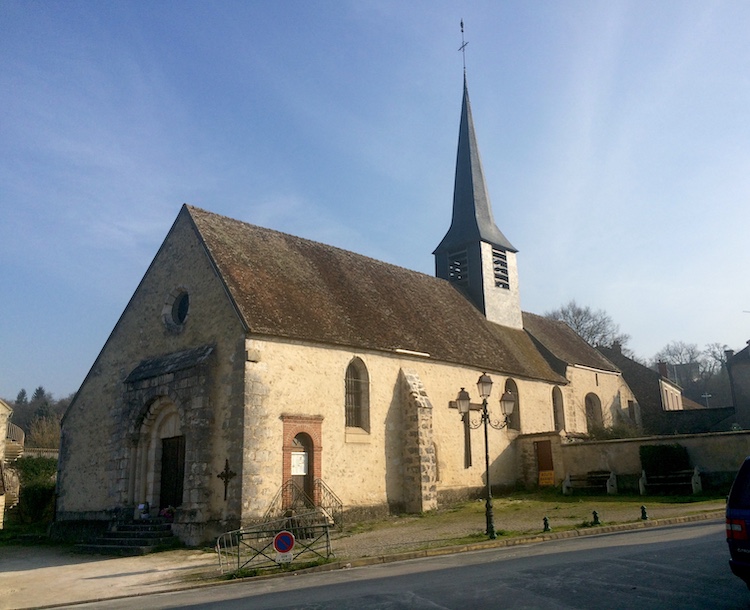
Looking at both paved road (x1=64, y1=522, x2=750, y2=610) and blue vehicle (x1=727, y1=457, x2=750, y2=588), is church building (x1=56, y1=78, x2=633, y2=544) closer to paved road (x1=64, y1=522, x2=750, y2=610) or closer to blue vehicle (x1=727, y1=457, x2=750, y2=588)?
paved road (x1=64, y1=522, x2=750, y2=610)

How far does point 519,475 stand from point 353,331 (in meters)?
10.4

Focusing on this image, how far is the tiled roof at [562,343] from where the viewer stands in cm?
3144

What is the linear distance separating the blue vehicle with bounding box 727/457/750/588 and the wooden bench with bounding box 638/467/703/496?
15677 mm

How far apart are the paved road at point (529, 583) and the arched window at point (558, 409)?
1679 cm

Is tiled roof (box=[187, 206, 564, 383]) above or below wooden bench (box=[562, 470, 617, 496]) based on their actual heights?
above

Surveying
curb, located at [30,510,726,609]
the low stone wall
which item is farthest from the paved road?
the low stone wall

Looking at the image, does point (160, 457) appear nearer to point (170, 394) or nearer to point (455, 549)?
point (170, 394)

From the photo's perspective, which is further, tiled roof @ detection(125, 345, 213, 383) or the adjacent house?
the adjacent house

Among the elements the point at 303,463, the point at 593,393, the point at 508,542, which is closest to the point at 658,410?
the point at 593,393

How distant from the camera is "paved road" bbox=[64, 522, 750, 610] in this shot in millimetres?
7453

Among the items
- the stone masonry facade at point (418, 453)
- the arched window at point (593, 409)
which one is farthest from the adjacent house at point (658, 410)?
the stone masonry facade at point (418, 453)

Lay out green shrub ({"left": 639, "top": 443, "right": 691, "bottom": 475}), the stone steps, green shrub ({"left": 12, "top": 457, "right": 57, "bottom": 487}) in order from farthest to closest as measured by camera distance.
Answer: green shrub ({"left": 12, "top": 457, "right": 57, "bottom": 487}) < green shrub ({"left": 639, "top": 443, "right": 691, "bottom": 475}) < the stone steps

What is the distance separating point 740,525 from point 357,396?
46.0 ft

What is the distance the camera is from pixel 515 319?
31.3 meters
